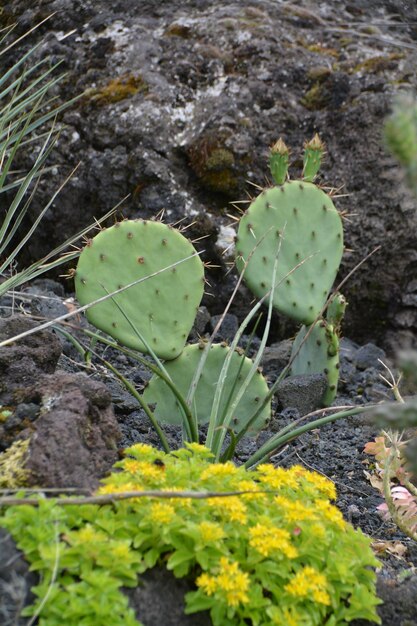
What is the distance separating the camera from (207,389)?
2.96 meters

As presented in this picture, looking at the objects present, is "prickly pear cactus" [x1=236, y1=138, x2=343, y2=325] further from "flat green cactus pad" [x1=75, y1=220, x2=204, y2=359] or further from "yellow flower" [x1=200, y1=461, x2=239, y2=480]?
"yellow flower" [x1=200, y1=461, x2=239, y2=480]

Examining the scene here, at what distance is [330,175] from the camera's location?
14.1 feet

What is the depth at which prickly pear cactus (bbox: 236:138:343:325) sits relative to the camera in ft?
10.3

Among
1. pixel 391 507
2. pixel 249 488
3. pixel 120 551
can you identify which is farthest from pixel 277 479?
pixel 391 507

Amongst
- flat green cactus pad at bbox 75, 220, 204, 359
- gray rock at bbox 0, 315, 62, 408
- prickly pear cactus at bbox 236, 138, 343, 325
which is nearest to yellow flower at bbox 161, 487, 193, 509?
gray rock at bbox 0, 315, 62, 408

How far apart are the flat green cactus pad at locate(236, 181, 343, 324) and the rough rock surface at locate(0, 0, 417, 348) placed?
816mm

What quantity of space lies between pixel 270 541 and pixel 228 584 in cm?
13

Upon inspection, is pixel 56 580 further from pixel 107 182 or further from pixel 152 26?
pixel 152 26

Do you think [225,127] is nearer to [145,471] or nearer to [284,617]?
[145,471]

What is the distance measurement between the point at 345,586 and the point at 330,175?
297 centimetres

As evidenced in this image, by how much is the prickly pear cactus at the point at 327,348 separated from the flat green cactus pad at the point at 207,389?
0.33m

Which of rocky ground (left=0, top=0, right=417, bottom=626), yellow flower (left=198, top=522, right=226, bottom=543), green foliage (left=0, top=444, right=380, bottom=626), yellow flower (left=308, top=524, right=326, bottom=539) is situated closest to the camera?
green foliage (left=0, top=444, right=380, bottom=626)

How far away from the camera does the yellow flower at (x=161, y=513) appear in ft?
5.04

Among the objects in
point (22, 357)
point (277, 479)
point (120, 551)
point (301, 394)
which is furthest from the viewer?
point (301, 394)
